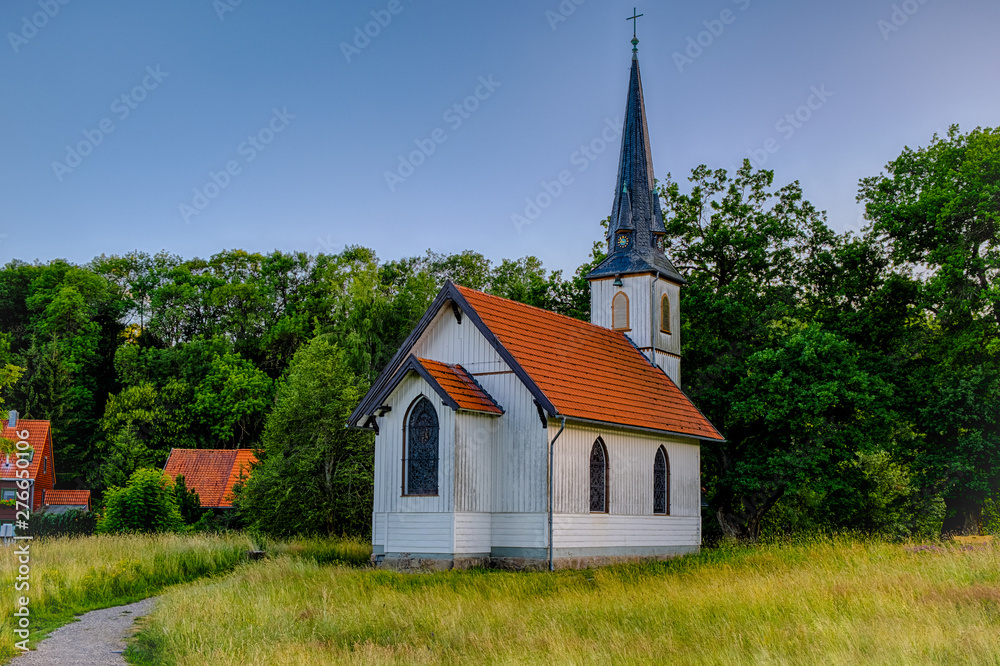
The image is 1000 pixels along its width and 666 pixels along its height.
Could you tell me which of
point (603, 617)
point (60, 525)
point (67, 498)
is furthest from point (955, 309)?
point (67, 498)

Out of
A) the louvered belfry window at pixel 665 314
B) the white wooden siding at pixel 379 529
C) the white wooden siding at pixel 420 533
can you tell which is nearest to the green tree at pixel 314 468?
the white wooden siding at pixel 379 529

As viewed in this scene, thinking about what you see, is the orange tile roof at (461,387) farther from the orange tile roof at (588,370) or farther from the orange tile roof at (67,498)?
the orange tile roof at (67,498)

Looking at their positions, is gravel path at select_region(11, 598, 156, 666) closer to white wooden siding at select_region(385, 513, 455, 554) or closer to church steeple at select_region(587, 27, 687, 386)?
white wooden siding at select_region(385, 513, 455, 554)

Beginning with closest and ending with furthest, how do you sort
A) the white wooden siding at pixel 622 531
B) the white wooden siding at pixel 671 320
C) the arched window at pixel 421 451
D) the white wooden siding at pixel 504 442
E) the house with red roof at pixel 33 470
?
the white wooden siding at pixel 504 442 < the arched window at pixel 421 451 < the white wooden siding at pixel 622 531 < the white wooden siding at pixel 671 320 < the house with red roof at pixel 33 470

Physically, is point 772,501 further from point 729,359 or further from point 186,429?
point 186,429

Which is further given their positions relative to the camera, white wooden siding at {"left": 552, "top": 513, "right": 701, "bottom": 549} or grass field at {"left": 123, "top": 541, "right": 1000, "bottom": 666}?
white wooden siding at {"left": 552, "top": 513, "right": 701, "bottom": 549}

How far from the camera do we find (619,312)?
29766 millimetres

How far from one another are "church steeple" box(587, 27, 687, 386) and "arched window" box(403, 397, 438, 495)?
9575 millimetres

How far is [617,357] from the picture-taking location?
27.1 meters

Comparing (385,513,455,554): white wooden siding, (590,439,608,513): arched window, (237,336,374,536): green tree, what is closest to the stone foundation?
(385,513,455,554): white wooden siding

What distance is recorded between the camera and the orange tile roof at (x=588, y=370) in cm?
2244

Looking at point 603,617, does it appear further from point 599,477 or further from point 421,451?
point 599,477

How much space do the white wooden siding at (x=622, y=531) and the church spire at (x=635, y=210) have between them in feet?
26.3

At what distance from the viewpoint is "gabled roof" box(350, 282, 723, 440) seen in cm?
2214
